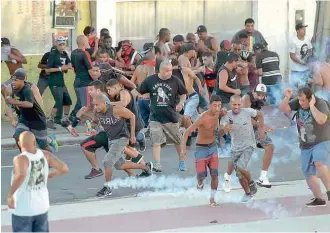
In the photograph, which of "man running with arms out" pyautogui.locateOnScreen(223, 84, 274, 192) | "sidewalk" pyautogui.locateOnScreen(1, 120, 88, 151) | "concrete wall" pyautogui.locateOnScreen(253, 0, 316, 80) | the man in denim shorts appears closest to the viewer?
the man in denim shorts

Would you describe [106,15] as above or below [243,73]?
above

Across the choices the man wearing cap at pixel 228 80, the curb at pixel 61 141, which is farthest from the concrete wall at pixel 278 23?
the man wearing cap at pixel 228 80

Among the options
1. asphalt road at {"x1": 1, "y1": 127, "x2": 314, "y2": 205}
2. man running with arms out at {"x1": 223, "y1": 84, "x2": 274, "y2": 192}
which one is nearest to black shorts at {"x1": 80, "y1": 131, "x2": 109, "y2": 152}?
asphalt road at {"x1": 1, "y1": 127, "x2": 314, "y2": 205}

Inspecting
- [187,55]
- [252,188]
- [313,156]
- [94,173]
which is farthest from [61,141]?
[313,156]

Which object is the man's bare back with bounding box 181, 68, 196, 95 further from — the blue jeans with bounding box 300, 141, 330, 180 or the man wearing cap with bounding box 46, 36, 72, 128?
the blue jeans with bounding box 300, 141, 330, 180

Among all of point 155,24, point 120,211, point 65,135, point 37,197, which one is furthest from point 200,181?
point 155,24

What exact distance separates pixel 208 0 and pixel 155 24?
154 centimetres

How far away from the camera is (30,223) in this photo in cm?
945

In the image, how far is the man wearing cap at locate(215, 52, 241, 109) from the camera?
53.5 ft

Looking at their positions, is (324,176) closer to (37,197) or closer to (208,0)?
(37,197)

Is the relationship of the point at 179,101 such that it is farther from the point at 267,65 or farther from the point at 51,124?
the point at 51,124

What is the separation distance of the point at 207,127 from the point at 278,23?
11887 millimetres

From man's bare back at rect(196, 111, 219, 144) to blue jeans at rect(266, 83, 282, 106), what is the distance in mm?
6844

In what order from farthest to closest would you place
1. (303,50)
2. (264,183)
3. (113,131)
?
(303,50) → (264,183) → (113,131)
